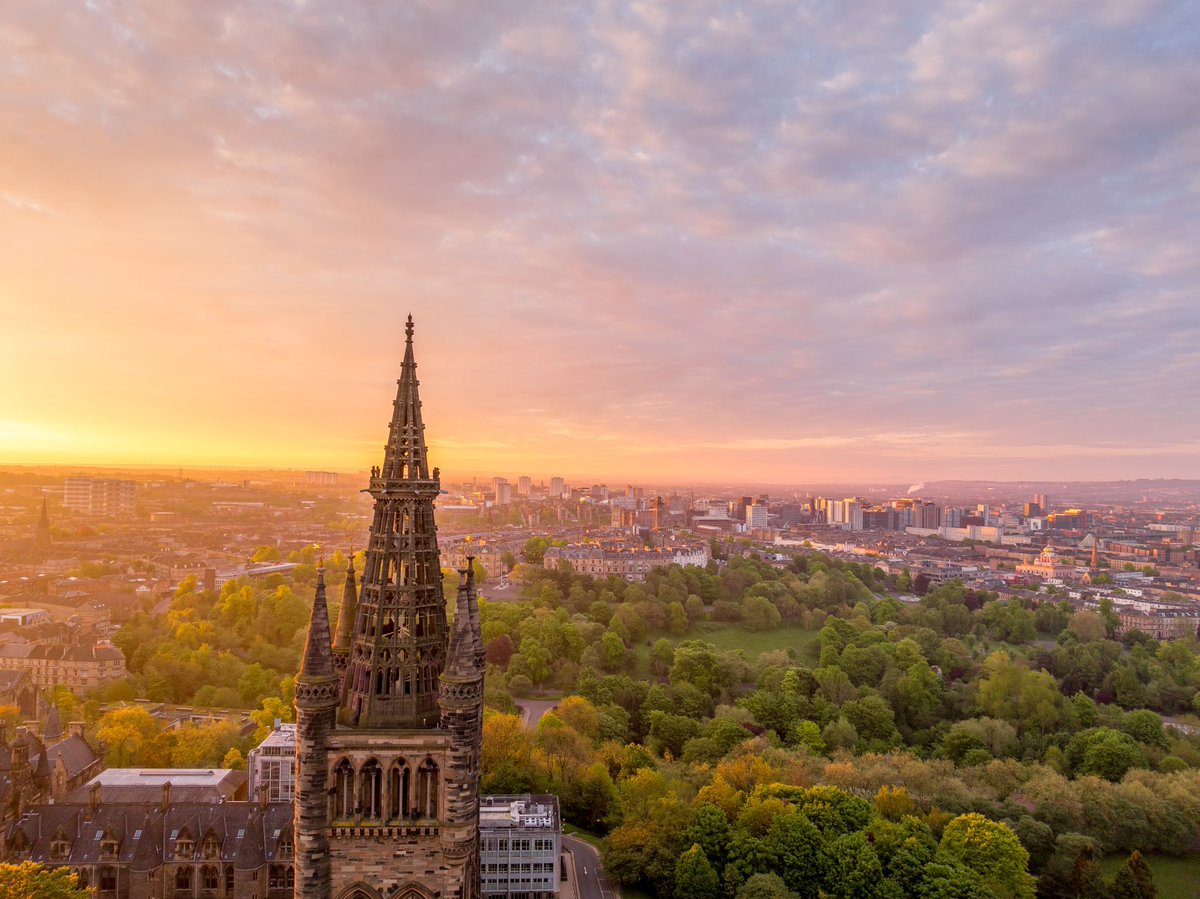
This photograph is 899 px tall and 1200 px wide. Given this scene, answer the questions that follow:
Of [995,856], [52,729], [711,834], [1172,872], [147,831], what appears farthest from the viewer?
[52,729]

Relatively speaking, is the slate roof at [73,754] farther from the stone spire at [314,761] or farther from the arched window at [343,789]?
the arched window at [343,789]

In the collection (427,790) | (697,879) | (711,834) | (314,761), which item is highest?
(314,761)

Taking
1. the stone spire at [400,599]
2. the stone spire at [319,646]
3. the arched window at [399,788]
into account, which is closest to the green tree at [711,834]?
the arched window at [399,788]

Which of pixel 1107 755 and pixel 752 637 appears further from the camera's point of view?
pixel 752 637

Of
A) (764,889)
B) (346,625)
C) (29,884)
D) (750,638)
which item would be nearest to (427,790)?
(346,625)

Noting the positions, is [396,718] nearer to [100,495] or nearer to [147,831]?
[147,831]

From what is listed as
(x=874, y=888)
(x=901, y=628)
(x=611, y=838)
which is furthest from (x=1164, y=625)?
(x=611, y=838)
